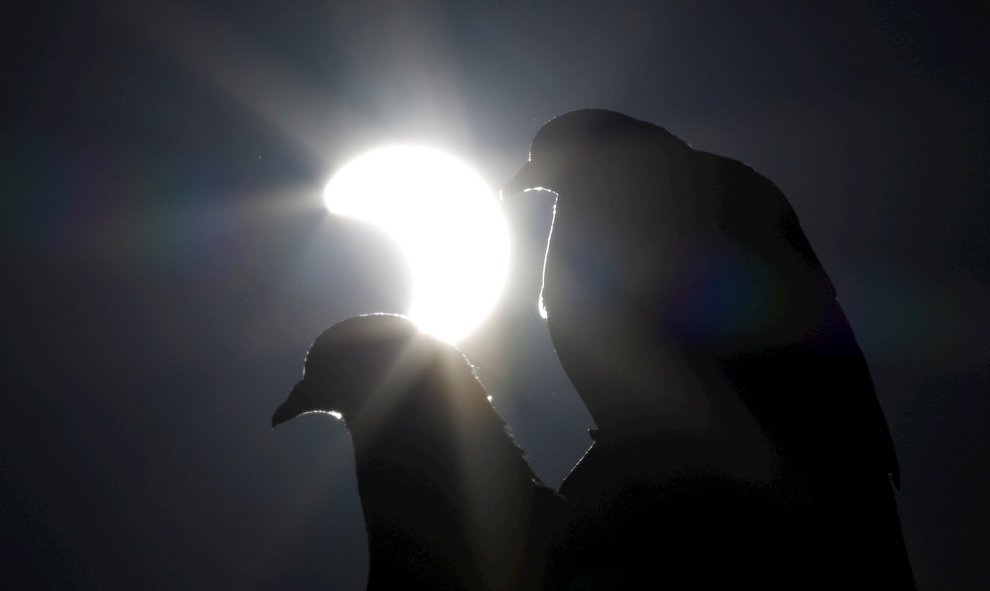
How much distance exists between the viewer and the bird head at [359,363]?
2.27 meters

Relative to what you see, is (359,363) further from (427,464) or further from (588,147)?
(588,147)

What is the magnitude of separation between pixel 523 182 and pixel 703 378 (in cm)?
112

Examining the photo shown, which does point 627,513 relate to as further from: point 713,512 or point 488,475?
point 488,475

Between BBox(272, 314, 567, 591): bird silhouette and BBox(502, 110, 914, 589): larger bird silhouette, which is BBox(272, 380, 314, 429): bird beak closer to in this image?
BBox(272, 314, 567, 591): bird silhouette

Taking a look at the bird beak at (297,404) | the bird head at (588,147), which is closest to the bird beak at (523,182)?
the bird head at (588,147)

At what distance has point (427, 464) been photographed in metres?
2.08

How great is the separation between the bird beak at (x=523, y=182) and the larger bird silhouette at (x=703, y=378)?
0.09 meters

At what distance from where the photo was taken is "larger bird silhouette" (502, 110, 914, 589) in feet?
5.77

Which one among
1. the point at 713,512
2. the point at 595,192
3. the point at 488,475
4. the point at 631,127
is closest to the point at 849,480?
the point at 713,512

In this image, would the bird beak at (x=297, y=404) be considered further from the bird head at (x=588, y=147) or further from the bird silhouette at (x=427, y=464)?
the bird head at (x=588, y=147)

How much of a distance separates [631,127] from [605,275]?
0.56 metres

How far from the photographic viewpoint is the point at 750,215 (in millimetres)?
2281

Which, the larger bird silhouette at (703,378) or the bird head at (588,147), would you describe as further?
the bird head at (588,147)

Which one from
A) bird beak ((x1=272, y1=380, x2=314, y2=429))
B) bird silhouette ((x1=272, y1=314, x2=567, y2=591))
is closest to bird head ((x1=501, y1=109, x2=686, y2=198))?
bird silhouette ((x1=272, y1=314, x2=567, y2=591))
